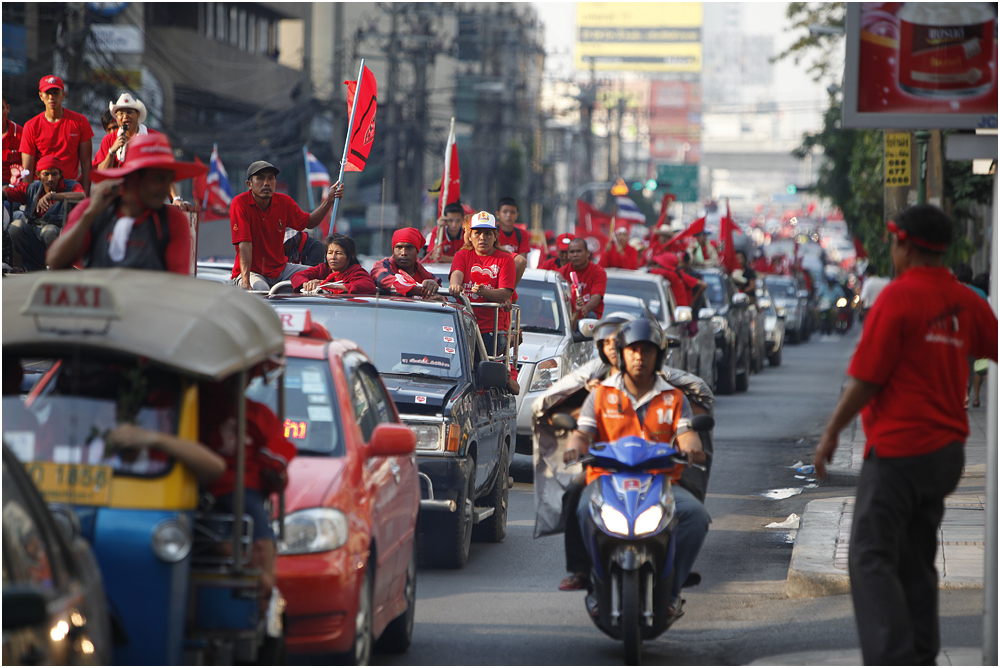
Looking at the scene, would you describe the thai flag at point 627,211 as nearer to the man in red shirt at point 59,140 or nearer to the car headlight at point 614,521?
the man in red shirt at point 59,140

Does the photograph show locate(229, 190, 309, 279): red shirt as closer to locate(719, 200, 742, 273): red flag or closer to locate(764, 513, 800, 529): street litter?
locate(764, 513, 800, 529): street litter

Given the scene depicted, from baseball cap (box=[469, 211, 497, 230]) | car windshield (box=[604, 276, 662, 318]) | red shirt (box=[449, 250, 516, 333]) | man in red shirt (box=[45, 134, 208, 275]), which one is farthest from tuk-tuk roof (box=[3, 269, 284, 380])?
car windshield (box=[604, 276, 662, 318])

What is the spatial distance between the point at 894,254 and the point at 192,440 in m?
3.03

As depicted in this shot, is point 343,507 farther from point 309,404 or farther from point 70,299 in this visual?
point 70,299

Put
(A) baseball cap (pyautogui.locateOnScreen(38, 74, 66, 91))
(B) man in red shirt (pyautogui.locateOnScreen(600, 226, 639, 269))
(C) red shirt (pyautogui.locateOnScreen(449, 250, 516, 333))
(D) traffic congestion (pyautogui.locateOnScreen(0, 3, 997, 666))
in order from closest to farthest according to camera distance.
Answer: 1. (D) traffic congestion (pyautogui.locateOnScreen(0, 3, 997, 666))
2. (A) baseball cap (pyautogui.locateOnScreen(38, 74, 66, 91))
3. (C) red shirt (pyautogui.locateOnScreen(449, 250, 516, 333))
4. (B) man in red shirt (pyautogui.locateOnScreen(600, 226, 639, 269))

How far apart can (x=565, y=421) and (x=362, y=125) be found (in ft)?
22.1

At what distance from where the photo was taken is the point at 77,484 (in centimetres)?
473

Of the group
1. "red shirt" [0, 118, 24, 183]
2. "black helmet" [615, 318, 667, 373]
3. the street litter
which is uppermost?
"red shirt" [0, 118, 24, 183]

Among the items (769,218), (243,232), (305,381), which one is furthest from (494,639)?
(769,218)

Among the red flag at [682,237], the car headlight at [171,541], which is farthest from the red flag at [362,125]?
the red flag at [682,237]

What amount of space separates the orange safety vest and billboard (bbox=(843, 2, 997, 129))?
171cm

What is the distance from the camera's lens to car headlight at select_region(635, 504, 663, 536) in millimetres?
6781

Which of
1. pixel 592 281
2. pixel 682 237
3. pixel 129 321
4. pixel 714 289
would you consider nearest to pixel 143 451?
pixel 129 321

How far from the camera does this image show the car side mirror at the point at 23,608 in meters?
3.37
